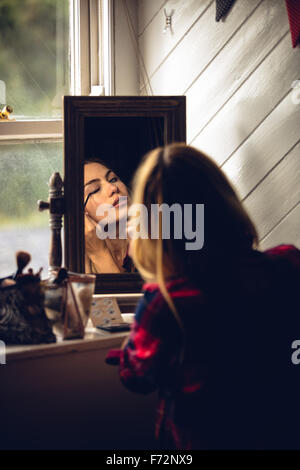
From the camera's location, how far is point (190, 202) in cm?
97

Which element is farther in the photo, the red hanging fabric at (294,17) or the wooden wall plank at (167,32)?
the wooden wall plank at (167,32)

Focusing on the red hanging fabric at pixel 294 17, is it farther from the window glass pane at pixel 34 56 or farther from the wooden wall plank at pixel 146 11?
the window glass pane at pixel 34 56

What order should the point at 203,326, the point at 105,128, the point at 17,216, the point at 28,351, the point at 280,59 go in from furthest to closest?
the point at 17,216 < the point at 105,128 < the point at 280,59 < the point at 28,351 < the point at 203,326

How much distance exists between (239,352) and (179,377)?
0.34 ft

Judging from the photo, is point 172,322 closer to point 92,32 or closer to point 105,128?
point 105,128

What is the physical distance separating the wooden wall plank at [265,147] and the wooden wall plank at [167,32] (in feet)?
1.37

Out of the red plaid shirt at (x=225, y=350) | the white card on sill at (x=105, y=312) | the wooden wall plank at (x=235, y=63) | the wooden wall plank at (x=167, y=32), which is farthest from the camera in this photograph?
the wooden wall plank at (x=167, y=32)

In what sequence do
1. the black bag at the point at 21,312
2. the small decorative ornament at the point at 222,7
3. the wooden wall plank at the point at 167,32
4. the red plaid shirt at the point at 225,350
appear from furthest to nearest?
the wooden wall plank at the point at 167,32, the small decorative ornament at the point at 222,7, the black bag at the point at 21,312, the red plaid shirt at the point at 225,350

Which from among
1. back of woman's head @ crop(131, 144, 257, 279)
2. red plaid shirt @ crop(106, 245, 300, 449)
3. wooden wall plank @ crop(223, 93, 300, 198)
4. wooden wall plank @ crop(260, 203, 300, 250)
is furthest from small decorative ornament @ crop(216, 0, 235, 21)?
red plaid shirt @ crop(106, 245, 300, 449)

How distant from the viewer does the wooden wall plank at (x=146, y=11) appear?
1842 mm

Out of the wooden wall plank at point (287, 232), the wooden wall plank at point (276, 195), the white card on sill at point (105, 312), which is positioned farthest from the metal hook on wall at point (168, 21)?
the white card on sill at point (105, 312)

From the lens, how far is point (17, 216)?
1.89 metres

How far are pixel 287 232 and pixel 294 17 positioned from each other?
52 cm
